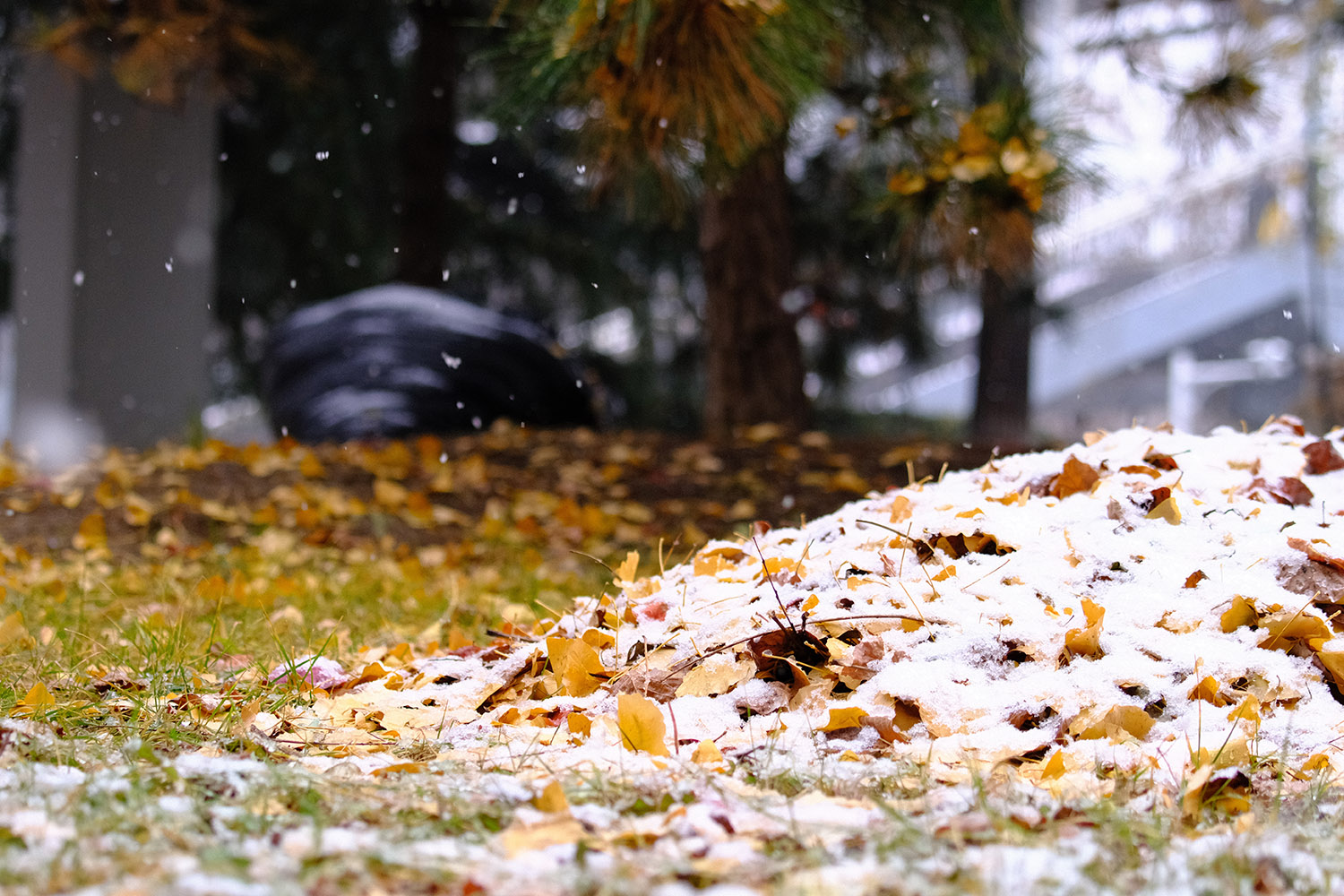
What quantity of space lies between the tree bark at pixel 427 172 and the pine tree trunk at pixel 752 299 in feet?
7.02

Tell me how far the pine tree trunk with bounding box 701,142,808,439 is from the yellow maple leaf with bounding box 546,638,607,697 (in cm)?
284

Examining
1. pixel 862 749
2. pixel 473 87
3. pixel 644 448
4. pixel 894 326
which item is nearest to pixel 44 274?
pixel 473 87

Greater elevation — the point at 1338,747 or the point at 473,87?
the point at 473,87

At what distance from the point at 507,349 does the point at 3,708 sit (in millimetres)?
3768

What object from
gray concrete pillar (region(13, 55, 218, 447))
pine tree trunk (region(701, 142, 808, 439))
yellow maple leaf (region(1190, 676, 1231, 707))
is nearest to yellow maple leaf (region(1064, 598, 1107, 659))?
yellow maple leaf (region(1190, 676, 1231, 707))

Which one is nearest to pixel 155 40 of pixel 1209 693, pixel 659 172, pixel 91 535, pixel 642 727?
pixel 91 535

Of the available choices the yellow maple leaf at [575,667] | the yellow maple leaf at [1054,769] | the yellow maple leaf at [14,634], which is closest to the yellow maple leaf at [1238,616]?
the yellow maple leaf at [1054,769]

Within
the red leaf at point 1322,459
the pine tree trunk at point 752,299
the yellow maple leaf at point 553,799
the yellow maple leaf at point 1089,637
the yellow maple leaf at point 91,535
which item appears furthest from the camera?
the pine tree trunk at point 752,299

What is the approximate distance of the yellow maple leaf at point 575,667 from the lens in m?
1.62

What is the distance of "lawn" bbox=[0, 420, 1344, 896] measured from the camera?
1.03m

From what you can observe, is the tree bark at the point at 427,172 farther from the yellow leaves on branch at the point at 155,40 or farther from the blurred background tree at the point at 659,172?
the yellow leaves on branch at the point at 155,40

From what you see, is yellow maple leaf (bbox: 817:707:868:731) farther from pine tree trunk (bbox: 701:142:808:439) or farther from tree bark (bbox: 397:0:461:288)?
tree bark (bbox: 397:0:461:288)

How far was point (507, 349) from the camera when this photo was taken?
5.21m

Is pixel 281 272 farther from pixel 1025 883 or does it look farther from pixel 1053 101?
pixel 1025 883
